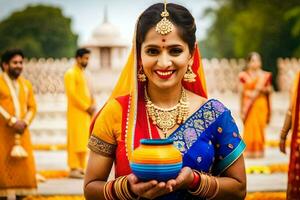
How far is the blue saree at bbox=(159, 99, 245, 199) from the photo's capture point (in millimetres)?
3605

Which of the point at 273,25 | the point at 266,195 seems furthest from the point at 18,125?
the point at 273,25

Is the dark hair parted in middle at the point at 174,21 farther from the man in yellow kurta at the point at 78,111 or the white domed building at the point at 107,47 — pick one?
the white domed building at the point at 107,47

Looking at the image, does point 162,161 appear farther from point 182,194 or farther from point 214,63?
point 214,63

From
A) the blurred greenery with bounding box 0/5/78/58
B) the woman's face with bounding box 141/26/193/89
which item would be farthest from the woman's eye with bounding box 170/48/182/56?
the blurred greenery with bounding box 0/5/78/58

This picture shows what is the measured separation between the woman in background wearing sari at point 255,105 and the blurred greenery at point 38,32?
50.6 metres

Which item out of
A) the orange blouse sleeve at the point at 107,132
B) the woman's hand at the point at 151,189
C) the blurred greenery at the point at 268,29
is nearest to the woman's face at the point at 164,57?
the orange blouse sleeve at the point at 107,132

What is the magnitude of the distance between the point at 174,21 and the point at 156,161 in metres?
0.75

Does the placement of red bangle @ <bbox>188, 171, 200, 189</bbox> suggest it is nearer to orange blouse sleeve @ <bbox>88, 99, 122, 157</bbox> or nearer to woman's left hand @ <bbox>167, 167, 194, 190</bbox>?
woman's left hand @ <bbox>167, 167, 194, 190</bbox>

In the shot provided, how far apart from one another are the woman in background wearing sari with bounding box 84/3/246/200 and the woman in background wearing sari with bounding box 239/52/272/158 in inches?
427

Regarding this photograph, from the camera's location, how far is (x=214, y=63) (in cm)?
3291

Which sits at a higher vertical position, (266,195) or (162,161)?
(162,161)

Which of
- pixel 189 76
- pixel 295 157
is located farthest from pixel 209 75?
pixel 189 76

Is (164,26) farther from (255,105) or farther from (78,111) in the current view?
(255,105)

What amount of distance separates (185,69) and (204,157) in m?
0.43
